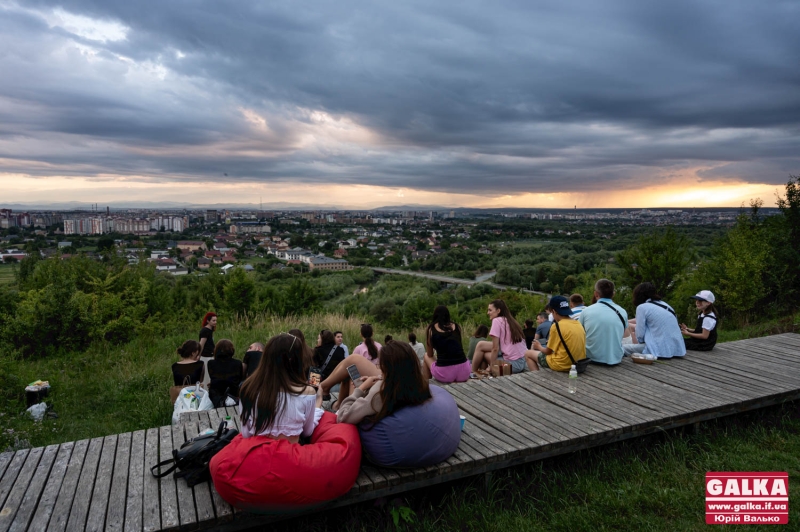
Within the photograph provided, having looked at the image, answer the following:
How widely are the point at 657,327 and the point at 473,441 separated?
3.74 metres

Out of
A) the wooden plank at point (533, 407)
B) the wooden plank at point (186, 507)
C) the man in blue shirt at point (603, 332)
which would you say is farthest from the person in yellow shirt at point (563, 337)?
the wooden plank at point (186, 507)

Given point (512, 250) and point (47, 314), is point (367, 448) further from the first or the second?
point (512, 250)

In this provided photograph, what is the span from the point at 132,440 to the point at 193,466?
90 centimetres

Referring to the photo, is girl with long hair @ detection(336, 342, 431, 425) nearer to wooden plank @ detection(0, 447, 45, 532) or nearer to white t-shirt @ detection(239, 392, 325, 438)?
white t-shirt @ detection(239, 392, 325, 438)

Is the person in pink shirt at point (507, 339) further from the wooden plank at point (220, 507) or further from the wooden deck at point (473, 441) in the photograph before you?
the wooden plank at point (220, 507)

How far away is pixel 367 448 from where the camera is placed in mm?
3387

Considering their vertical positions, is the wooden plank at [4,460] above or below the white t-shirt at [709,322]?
below

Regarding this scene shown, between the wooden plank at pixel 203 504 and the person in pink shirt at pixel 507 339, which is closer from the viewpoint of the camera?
the wooden plank at pixel 203 504

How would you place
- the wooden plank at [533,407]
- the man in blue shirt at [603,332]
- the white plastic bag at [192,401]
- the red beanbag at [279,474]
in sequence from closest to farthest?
the red beanbag at [279,474] < the wooden plank at [533,407] < the white plastic bag at [192,401] < the man in blue shirt at [603,332]

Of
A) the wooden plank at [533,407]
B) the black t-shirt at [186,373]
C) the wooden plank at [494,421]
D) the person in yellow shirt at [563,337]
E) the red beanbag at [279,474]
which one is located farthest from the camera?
the black t-shirt at [186,373]

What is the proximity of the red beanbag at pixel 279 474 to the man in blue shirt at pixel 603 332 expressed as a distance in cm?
388

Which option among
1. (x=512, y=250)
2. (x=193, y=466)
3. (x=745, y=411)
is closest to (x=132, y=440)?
(x=193, y=466)

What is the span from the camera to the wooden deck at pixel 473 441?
3010 millimetres

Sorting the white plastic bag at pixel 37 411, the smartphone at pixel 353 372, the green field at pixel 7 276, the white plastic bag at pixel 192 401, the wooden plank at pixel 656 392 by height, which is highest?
the smartphone at pixel 353 372
